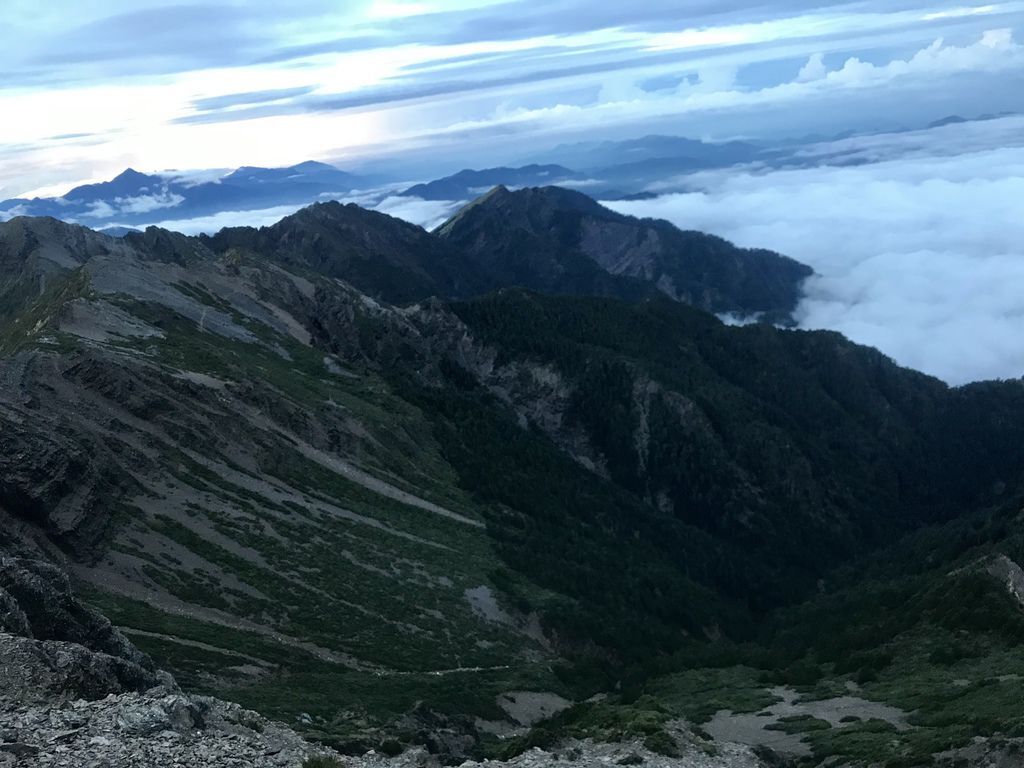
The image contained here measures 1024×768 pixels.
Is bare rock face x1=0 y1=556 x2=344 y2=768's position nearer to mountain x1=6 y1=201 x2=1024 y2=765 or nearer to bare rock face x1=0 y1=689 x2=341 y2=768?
bare rock face x1=0 y1=689 x2=341 y2=768

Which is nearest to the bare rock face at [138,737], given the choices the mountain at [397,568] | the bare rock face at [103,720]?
the bare rock face at [103,720]

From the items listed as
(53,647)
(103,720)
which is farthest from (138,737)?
(53,647)

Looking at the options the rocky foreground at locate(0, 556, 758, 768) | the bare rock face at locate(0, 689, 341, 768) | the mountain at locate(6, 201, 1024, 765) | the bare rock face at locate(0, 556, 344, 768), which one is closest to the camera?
the bare rock face at locate(0, 689, 341, 768)

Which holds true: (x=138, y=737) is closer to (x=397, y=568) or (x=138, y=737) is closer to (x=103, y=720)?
(x=103, y=720)

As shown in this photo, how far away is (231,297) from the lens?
162 metres

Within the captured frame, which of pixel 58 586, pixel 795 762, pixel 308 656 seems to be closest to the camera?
pixel 795 762

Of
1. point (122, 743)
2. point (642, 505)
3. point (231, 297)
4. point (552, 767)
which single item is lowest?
point (642, 505)

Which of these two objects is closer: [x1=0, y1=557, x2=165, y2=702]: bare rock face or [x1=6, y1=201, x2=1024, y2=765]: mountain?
[x1=0, y1=557, x2=165, y2=702]: bare rock face

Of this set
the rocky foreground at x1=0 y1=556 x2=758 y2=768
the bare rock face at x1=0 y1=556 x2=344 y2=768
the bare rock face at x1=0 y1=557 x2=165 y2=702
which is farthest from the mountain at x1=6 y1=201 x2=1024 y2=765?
the bare rock face at x1=0 y1=557 x2=165 y2=702

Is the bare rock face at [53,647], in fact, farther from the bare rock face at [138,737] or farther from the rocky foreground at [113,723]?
the bare rock face at [138,737]

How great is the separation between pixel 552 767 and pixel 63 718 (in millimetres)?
15871

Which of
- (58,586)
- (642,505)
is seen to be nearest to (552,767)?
(58,586)

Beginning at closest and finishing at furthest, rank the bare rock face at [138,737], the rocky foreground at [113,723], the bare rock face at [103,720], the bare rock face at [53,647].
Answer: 1. the bare rock face at [138,737]
2. the bare rock face at [103,720]
3. the rocky foreground at [113,723]
4. the bare rock face at [53,647]

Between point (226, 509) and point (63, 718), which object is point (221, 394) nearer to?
point (226, 509)
